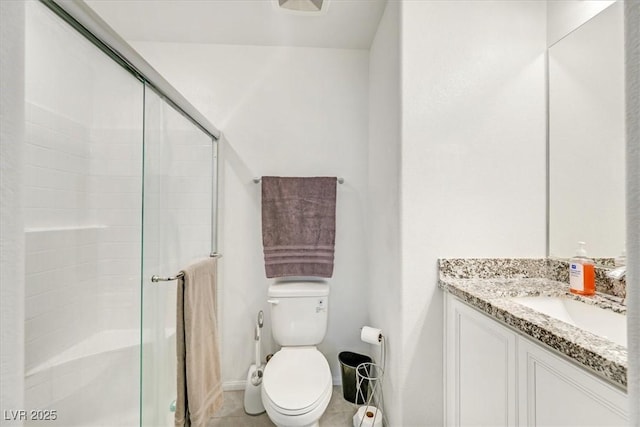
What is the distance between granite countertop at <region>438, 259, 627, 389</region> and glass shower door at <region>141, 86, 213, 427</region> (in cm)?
121

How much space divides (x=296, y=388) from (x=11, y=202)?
145cm

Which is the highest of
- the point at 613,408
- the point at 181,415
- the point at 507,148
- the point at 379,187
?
the point at 507,148

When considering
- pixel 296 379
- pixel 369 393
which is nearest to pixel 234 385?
pixel 296 379

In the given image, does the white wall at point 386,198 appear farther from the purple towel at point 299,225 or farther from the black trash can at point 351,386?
the purple towel at point 299,225

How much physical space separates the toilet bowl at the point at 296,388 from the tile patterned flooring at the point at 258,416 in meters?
0.28

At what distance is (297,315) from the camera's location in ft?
6.25

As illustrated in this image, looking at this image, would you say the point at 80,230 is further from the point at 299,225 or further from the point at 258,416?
the point at 258,416

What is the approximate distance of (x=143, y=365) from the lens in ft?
3.96

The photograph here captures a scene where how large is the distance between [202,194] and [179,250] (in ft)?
1.40

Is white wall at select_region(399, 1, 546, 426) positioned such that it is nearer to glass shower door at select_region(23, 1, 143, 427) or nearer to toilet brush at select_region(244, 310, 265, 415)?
toilet brush at select_region(244, 310, 265, 415)

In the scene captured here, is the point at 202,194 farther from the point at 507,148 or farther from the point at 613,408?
the point at 613,408

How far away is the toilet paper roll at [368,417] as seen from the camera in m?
1.62

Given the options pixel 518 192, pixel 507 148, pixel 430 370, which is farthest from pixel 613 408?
pixel 507 148

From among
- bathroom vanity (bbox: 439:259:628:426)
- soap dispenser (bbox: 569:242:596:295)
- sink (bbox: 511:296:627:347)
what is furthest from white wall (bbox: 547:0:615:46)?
sink (bbox: 511:296:627:347)
